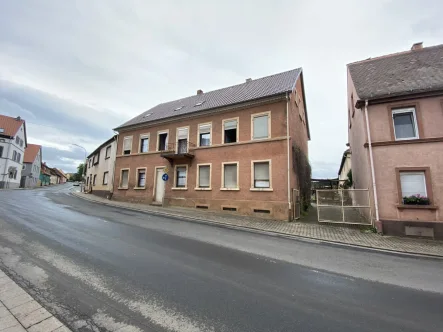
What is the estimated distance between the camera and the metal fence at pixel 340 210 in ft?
37.4

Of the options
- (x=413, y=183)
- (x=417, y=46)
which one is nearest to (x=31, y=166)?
(x=413, y=183)

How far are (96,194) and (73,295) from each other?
84.5 ft

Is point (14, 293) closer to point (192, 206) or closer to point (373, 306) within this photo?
point (373, 306)

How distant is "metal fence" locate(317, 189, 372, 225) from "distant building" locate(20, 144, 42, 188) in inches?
2268

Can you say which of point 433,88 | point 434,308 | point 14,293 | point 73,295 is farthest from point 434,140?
point 14,293

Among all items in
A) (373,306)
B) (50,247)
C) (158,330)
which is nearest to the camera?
(158,330)

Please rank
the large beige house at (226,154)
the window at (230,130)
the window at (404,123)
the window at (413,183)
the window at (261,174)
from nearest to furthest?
the window at (413,183) → the window at (404,123) → the large beige house at (226,154) → the window at (261,174) → the window at (230,130)

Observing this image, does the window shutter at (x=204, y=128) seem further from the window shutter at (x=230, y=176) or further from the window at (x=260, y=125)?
the window at (x=260, y=125)

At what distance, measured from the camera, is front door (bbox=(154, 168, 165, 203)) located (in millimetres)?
18672

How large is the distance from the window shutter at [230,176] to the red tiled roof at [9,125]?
41911 mm

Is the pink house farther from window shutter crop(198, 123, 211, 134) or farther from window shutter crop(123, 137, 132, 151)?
window shutter crop(123, 137, 132, 151)

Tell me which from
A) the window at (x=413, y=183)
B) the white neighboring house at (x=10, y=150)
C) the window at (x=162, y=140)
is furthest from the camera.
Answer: the white neighboring house at (x=10, y=150)

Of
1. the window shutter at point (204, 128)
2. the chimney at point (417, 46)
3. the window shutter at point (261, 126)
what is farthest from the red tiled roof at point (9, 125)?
the chimney at point (417, 46)

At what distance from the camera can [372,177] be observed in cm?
1100
